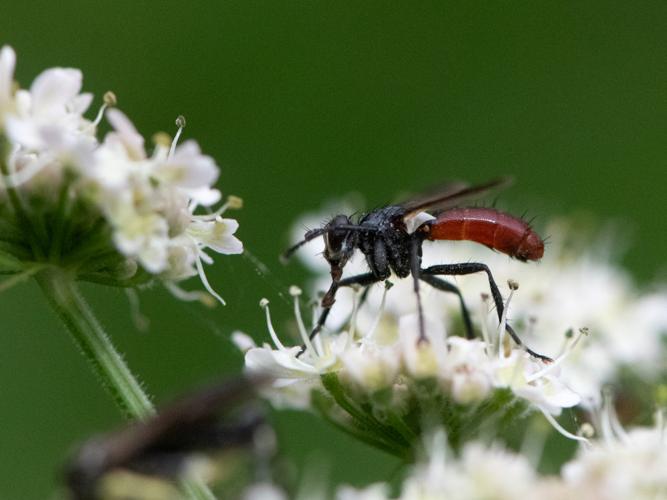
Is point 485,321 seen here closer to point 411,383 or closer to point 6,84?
point 411,383

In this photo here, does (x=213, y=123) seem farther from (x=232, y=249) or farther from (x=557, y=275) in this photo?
(x=232, y=249)

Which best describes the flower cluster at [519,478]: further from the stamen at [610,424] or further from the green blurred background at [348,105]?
the green blurred background at [348,105]

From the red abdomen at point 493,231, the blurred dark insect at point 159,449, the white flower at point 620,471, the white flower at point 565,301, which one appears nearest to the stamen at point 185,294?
the blurred dark insect at point 159,449

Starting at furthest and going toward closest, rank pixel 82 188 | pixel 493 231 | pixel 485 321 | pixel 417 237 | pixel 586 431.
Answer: pixel 493 231, pixel 417 237, pixel 485 321, pixel 586 431, pixel 82 188

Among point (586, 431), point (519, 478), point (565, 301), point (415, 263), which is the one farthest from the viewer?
point (565, 301)

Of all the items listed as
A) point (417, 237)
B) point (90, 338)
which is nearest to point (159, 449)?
point (90, 338)

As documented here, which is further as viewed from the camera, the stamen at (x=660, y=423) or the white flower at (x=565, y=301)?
the white flower at (x=565, y=301)

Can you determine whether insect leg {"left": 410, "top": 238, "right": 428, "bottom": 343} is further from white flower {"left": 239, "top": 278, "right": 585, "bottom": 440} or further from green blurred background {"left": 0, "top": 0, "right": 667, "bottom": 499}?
green blurred background {"left": 0, "top": 0, "right": 667, "bottom": 499}

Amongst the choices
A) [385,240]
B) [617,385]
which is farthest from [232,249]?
[617,385]
